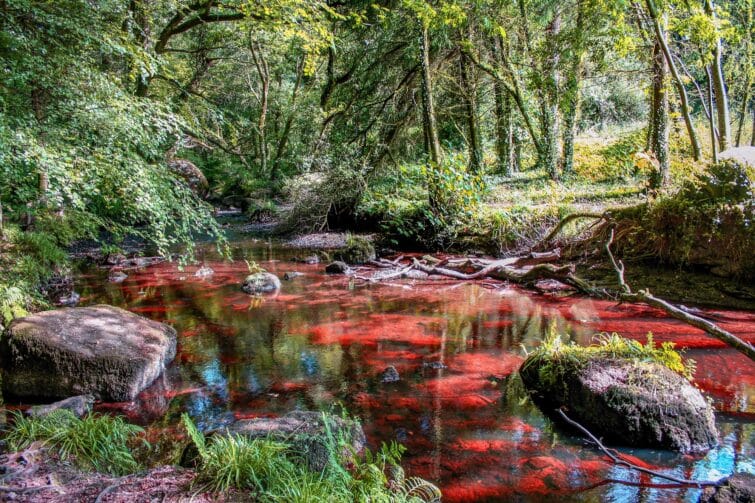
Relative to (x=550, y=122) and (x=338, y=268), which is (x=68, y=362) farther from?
(x=550, y=122)

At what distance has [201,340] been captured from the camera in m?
6.56

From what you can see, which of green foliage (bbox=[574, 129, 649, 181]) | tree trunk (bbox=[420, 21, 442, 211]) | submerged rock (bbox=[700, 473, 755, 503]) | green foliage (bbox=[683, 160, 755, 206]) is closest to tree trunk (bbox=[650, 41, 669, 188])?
green foliage (bbox=[683, 160, 755, 206])

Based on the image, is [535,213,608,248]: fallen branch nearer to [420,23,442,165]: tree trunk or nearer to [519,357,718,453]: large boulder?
[420,23,442,165]: tree trunk

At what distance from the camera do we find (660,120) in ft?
36.7

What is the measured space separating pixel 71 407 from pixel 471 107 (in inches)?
547

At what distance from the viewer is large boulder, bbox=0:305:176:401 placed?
15.5 ft

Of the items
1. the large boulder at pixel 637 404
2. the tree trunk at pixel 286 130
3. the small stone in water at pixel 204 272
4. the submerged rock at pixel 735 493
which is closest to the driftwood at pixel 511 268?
the large boulder at pixel 637 404

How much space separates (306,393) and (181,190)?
13.1ft

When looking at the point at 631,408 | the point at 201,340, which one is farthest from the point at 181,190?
the point at 631,408

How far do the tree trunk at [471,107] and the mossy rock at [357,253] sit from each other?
4882 millimetres

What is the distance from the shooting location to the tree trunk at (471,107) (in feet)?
48.8

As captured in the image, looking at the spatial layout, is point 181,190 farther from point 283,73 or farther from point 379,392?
point 283,73

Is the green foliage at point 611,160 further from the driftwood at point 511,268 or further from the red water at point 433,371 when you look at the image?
the red water at point 433,371

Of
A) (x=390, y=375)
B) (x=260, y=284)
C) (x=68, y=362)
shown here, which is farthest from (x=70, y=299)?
(x=390, y=375)
